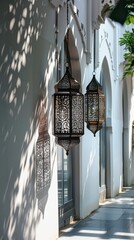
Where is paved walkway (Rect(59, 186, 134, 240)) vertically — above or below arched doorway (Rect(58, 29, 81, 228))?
below

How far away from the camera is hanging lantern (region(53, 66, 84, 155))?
7.02m

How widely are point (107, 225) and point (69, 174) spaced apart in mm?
1279

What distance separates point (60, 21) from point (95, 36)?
11.8 feet

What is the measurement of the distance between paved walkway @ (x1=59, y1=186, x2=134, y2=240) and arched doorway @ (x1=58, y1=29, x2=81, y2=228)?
12.2 inches

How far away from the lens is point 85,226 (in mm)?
9883

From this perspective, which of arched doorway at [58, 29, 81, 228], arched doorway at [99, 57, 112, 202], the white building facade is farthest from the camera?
arched doorway at [99, 57, 112, 202]

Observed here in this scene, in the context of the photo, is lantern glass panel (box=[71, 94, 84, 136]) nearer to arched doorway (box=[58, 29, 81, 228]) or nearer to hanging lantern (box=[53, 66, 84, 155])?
hanging lantern (box=[53, 66, 84, 155])

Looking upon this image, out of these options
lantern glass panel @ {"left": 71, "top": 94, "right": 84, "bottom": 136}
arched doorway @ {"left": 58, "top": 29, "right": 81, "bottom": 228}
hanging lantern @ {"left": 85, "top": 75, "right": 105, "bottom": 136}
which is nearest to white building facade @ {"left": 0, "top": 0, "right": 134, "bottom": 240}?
arched doorway @ {"left": 58, "top": 29, "right": 81, "bottom": 228}

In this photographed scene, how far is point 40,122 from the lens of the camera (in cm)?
732

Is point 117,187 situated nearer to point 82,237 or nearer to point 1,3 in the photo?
point 82,237

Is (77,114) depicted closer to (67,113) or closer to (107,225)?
(67,113)

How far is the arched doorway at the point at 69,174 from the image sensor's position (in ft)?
31.2

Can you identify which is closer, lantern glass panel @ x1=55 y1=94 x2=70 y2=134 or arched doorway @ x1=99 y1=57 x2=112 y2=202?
lantern glass panel @ x1=55 y1=94 x2=70 y2=134

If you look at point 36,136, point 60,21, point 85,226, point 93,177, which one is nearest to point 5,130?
point 36,136
